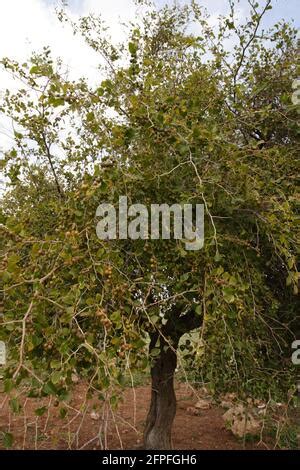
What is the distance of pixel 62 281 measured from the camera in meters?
2.83

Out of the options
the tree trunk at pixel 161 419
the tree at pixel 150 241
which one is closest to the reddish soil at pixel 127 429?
the tree trunk at pixel 161 419

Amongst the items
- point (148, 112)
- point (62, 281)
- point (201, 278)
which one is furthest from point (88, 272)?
point (148, 112)

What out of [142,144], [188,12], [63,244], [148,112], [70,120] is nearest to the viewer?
[63,244]

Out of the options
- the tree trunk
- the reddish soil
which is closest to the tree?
the tree trunk

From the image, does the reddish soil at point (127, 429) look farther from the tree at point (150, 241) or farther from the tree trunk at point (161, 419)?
the tree at point (150, 241)

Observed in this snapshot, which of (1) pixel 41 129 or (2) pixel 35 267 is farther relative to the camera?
(1) pixel 41 129

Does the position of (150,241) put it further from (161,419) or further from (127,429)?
(127,429)

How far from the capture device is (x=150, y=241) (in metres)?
3.39

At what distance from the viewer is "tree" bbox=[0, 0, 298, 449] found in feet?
8.35

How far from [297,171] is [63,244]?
2.57m

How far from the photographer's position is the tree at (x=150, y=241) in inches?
100

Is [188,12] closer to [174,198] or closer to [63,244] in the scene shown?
[174,198]

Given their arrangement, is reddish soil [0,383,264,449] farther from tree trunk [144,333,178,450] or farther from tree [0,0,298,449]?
tree [0,0,298,449]
